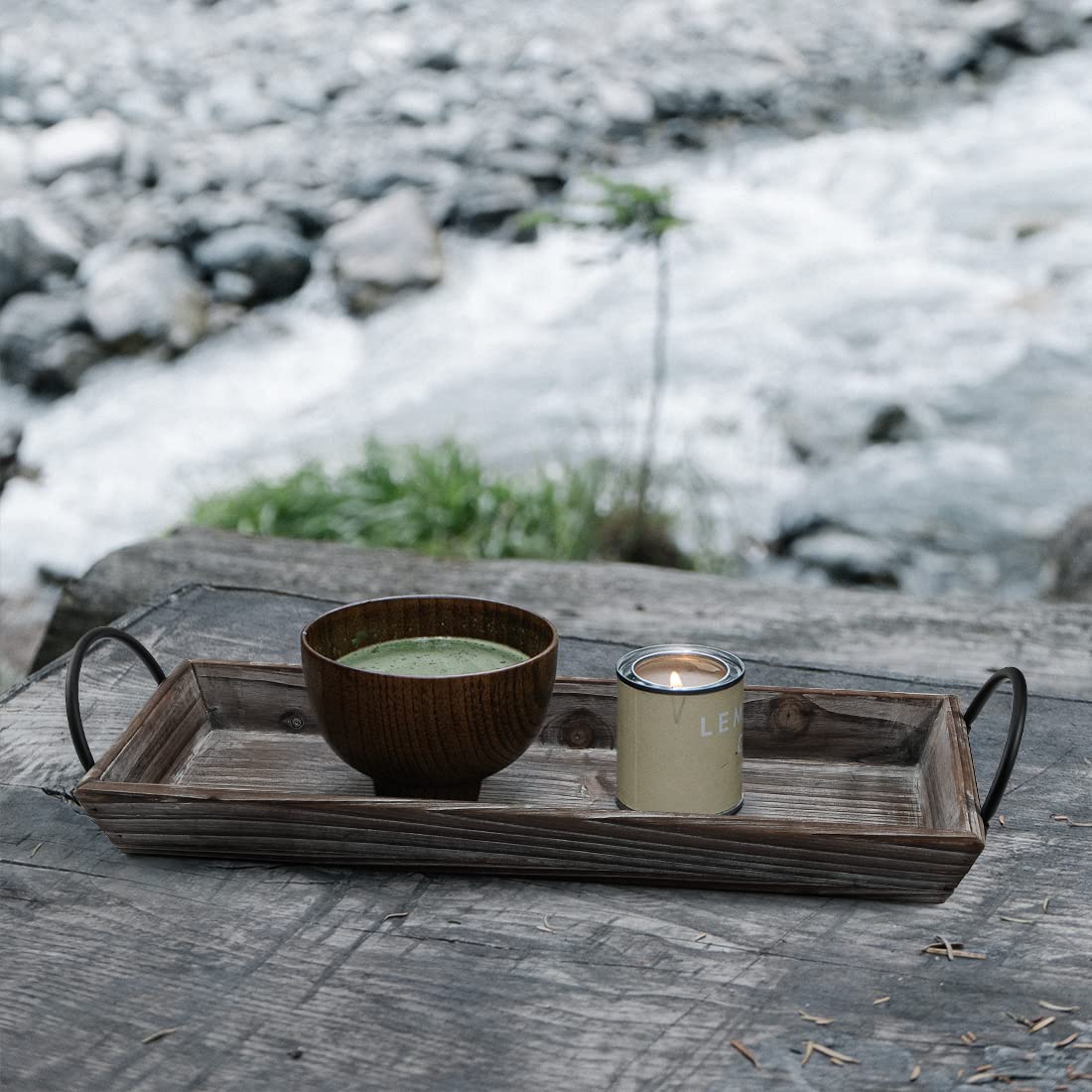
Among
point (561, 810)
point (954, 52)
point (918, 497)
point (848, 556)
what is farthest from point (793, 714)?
point (954, 52)

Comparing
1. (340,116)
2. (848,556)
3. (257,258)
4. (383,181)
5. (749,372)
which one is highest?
(340,116)

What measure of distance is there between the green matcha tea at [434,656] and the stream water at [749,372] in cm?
291

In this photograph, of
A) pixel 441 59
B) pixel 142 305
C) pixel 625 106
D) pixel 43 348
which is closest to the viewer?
pixel 43 348

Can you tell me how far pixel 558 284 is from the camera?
230 inches

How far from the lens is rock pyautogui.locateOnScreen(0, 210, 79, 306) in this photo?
5.38 meters

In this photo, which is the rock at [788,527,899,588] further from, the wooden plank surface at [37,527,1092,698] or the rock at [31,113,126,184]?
the rock at [31,113,126,184]

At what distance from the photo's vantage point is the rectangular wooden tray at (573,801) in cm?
81

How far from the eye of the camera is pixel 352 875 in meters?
0.85

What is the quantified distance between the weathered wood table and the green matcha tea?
5.5 inches

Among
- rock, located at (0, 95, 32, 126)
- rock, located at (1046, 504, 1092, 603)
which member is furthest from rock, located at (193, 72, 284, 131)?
rock, located at (1046, 504, 1092, 603)

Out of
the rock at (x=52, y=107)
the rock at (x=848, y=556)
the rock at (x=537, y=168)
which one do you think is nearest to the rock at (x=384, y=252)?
the rock at (x=537, y=168)

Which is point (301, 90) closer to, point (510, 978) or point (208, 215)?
point (208, 215)

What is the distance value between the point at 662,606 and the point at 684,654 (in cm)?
75

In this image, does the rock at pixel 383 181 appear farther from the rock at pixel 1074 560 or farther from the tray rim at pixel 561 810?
the tray rim at pixel 561 810
